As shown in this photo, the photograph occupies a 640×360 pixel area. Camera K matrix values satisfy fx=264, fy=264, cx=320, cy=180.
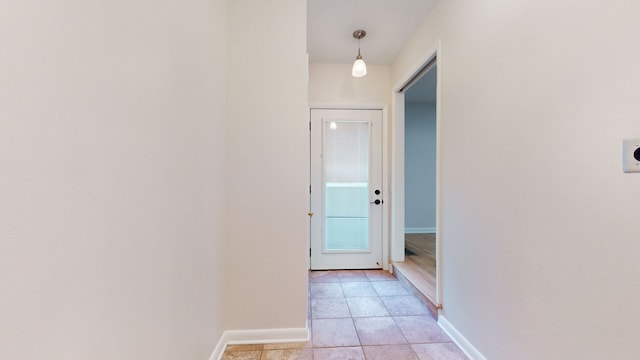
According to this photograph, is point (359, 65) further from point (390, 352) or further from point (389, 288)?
point (390, 352)

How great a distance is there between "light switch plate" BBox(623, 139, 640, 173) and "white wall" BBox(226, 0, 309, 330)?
1584 mm

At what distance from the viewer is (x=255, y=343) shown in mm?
1955

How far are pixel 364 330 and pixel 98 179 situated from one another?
6.82 feet

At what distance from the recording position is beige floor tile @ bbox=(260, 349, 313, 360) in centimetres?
180

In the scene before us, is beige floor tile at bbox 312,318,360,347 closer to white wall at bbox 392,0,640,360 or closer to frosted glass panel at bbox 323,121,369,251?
white wall at bbox 392,0,640,360

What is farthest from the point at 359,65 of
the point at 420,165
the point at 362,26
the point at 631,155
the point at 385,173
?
the point at 420,165

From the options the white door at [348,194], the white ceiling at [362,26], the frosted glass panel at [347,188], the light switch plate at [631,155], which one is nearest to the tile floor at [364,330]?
the white door at [348,194]

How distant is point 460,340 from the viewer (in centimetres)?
188

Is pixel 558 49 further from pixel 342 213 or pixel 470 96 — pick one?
pixel 342 213

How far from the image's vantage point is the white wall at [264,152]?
195cm

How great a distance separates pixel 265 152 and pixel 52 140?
1348 mm

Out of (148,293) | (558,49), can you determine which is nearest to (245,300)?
(148,293)

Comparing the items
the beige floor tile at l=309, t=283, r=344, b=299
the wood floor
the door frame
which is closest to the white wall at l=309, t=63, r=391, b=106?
the door frame

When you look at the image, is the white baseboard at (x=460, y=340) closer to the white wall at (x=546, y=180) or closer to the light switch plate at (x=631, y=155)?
the white wall at (x=546, y=180)
